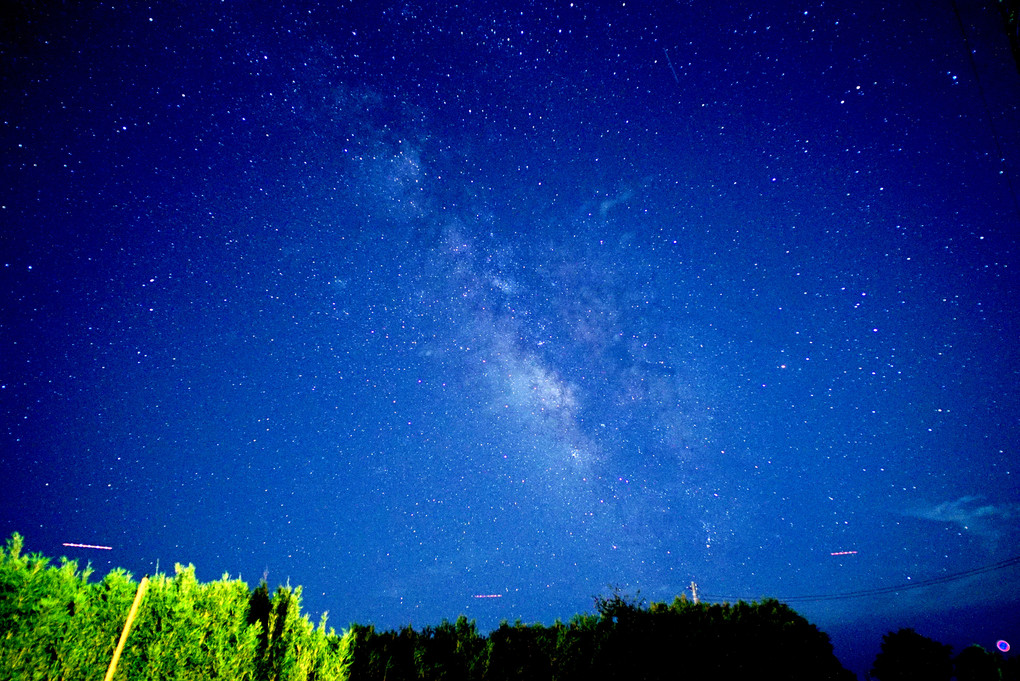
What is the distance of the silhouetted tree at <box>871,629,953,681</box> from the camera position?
18562mm

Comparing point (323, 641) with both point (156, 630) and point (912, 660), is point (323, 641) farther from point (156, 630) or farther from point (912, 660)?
point (912, 660)

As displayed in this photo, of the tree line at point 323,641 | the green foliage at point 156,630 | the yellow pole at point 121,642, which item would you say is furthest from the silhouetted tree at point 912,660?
the yellow pole at point 121,642

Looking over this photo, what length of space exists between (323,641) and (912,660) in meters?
26.8

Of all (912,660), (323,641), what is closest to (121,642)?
(323,641)

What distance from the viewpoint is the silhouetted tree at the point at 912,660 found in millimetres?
18562

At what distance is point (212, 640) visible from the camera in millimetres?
6406

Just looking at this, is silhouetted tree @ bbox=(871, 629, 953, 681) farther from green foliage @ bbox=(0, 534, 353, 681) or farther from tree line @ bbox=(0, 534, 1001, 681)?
green foliage @ bbox=(0, 534, 353, 681)

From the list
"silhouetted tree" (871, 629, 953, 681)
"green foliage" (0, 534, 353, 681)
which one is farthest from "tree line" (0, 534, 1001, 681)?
"silhouetted tree" (871, 629, 953, 681)

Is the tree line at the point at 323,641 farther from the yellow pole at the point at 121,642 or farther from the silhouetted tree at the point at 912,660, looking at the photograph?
the silhouetted tree at the point at 912,660

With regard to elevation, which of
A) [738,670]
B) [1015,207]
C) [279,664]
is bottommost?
[738,670]

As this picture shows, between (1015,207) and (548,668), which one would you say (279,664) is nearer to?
(548,668)

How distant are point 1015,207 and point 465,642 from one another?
1299cm

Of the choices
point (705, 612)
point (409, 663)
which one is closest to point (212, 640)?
point (409, 663)

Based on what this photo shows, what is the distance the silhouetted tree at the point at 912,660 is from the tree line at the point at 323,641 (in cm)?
1443
